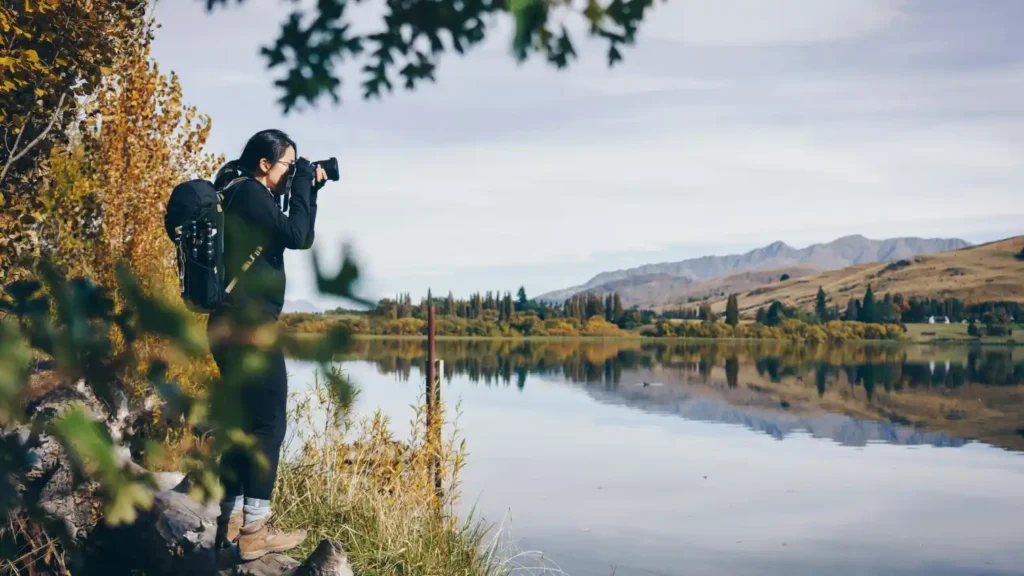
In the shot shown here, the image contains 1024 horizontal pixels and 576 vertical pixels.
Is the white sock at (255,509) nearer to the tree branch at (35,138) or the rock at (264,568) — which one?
the rock at (264,568)

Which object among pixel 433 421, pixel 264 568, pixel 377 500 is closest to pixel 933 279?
pixel 433 421

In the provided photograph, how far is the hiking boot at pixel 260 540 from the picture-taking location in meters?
4.70

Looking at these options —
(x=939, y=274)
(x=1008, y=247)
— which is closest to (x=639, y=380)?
(x=939, y=274)

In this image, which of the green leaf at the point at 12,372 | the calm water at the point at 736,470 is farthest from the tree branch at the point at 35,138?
the green leaf at the point at 12,372

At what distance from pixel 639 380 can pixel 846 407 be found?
33.8ft

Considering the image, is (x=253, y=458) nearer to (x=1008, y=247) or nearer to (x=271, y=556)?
(x=271, y=556)

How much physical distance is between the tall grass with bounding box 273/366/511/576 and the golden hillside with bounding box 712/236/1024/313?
11153cm

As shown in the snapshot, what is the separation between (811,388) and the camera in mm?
37312

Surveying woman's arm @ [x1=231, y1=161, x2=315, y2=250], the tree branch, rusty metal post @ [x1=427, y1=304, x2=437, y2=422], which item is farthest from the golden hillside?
woman's arm @ [x1=231, y1=161, x2=315, y2=250]

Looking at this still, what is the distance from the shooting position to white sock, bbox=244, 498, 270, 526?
4.60 meters

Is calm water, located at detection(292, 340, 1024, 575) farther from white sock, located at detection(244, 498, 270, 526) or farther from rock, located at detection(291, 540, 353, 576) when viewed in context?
rock, located at detection(291, 540, 353, 576)

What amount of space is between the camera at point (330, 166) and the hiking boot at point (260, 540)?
1.75 metres

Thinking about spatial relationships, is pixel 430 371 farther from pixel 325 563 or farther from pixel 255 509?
pixel 255 509

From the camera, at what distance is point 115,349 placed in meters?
1.45
